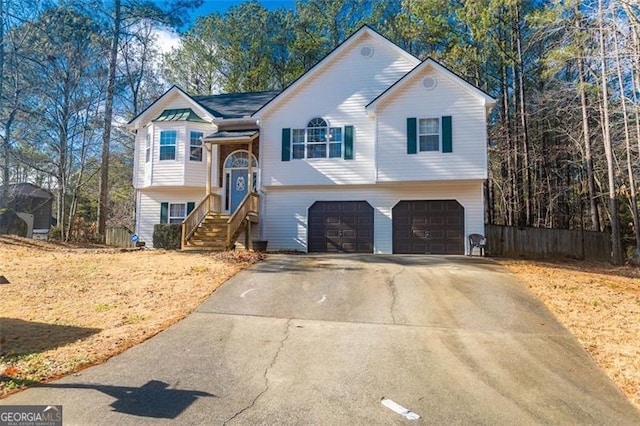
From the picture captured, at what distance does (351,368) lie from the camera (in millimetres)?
5410

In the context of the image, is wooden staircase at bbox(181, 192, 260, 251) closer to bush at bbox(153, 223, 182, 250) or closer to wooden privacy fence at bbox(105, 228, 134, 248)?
bush at bbox(153, 223, 182, 250)

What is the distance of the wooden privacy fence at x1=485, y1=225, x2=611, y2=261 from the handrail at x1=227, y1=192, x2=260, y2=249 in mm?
9716

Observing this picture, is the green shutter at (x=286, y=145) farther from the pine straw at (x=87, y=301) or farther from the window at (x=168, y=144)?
the pine straw at (x=87, y=301)

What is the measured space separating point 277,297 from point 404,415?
16.6 feet

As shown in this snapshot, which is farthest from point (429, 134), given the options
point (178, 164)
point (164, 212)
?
point (164, 212)

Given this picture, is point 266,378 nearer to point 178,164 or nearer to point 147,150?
point 178,164

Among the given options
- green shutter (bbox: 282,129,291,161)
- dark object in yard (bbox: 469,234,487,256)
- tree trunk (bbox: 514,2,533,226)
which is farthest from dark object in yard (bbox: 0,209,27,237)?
tree trunk (bbox: 514,2,533,226)

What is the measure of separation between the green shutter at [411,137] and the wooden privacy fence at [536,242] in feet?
16.0

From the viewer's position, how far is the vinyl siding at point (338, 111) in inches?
642

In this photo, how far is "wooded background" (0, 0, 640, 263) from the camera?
17.1 metres

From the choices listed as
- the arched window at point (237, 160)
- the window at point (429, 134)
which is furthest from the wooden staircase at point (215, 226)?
the window at point (429, 134)

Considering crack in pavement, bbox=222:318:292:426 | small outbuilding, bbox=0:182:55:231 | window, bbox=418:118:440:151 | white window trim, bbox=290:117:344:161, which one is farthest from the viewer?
small outbuilding, bbox=0:182:55:231

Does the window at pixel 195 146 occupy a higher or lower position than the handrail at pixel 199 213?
higher

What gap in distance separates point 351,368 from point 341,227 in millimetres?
11137
